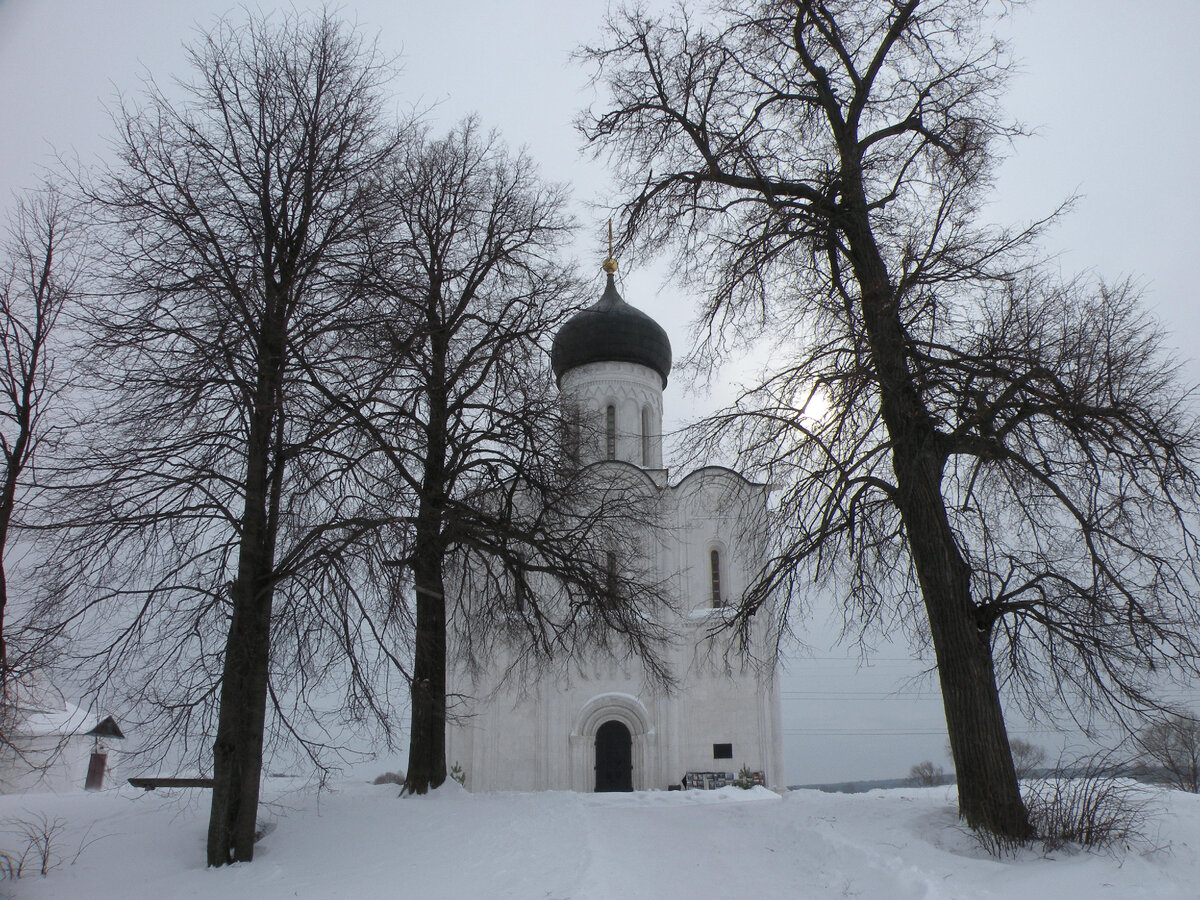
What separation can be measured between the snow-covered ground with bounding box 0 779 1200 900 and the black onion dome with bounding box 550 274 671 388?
14409 mm

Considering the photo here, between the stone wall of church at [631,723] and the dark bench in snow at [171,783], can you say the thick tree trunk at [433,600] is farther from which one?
the stone wall of church at [631,723]

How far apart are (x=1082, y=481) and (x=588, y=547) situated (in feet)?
16.1

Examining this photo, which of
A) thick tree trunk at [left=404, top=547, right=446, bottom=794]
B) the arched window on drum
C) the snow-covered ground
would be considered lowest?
the snow-covered ground

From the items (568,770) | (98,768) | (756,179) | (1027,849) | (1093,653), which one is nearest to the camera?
(1027,849)

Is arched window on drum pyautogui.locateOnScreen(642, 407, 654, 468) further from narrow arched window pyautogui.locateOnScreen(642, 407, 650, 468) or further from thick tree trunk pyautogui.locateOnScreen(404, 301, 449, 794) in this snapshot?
thick tree trunk pyautogui.locateOnScreen(404, 301, 449, 794)

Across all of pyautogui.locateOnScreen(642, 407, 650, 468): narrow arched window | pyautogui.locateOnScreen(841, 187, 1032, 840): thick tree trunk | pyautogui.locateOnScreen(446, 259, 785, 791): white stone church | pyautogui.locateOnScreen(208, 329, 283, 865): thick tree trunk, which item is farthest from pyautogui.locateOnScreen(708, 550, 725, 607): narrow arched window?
pyautogui.locateOnScreen(208, 329, 283, 865): thick tree trunk

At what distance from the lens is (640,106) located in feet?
29.9

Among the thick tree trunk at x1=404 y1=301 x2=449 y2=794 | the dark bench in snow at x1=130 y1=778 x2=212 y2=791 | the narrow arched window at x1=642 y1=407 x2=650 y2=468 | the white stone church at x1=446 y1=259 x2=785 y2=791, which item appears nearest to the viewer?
the dark bench in snow at x1=130 y1=778 x2=212 y2=791

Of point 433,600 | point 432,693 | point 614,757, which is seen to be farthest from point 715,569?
point 432,693

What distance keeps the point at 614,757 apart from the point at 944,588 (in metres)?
13.1

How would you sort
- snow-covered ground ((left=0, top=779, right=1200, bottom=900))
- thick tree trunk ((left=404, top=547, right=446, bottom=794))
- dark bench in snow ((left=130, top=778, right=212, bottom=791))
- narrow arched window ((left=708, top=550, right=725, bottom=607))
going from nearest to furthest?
snow-covered ground ((left=0, top=779, right=1200, bottom=900)), dark bench in snow ((left=130, top=778, right=212, bottom=791)), thick tree trunk ((left=404, top=547, right=446, bottom=794)), narrow arched window ((left=708, top=550, right=725, bottom=607))

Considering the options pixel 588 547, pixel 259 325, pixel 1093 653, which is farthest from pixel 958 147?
pixel 259 325

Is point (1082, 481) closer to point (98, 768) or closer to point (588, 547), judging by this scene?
point (588, 547)

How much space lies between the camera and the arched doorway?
18.7 meters
